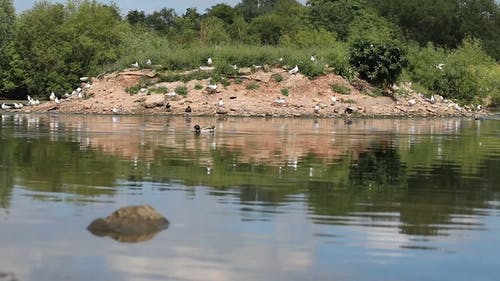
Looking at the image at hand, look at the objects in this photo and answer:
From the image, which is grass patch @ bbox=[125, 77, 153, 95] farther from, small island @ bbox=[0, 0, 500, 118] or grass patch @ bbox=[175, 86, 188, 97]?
grass patch @ bbox=[175, 86, 188, 97]


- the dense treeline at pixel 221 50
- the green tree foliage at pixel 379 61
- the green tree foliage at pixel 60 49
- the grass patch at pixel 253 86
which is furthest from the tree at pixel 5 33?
the green tree foliage at pixel 379 61

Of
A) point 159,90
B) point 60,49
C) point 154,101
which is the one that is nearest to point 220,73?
point 159,90

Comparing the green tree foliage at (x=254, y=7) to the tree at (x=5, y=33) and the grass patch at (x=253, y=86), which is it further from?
the grass patch at (x=253, y=86)

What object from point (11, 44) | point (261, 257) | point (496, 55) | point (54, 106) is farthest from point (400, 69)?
point (496, 55)

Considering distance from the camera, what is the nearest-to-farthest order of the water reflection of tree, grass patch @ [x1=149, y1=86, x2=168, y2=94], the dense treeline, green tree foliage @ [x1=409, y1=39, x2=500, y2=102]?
the water reflection of tree
grass patch @ [x1=149, y1=86, x2=168, y2=94]
the dense treeline
green tree foliage @ [x1=409, y1=39, x2=500, y2=102]

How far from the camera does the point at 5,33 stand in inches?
3329

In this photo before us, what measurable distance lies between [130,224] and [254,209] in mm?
2717

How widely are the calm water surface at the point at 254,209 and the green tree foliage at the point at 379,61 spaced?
88.9 feet

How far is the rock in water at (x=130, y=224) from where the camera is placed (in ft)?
35.1

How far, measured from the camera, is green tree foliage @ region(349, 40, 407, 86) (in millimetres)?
53469

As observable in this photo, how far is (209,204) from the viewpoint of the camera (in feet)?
44.7

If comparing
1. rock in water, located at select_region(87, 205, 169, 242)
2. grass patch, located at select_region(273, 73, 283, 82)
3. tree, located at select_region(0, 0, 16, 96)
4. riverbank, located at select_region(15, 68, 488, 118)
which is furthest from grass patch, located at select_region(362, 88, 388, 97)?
rock in water, located at select_region(87, 205, 169, 242)

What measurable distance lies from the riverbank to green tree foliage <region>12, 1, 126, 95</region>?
17761mm

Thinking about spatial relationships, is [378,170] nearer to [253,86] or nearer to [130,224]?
[130,224]
